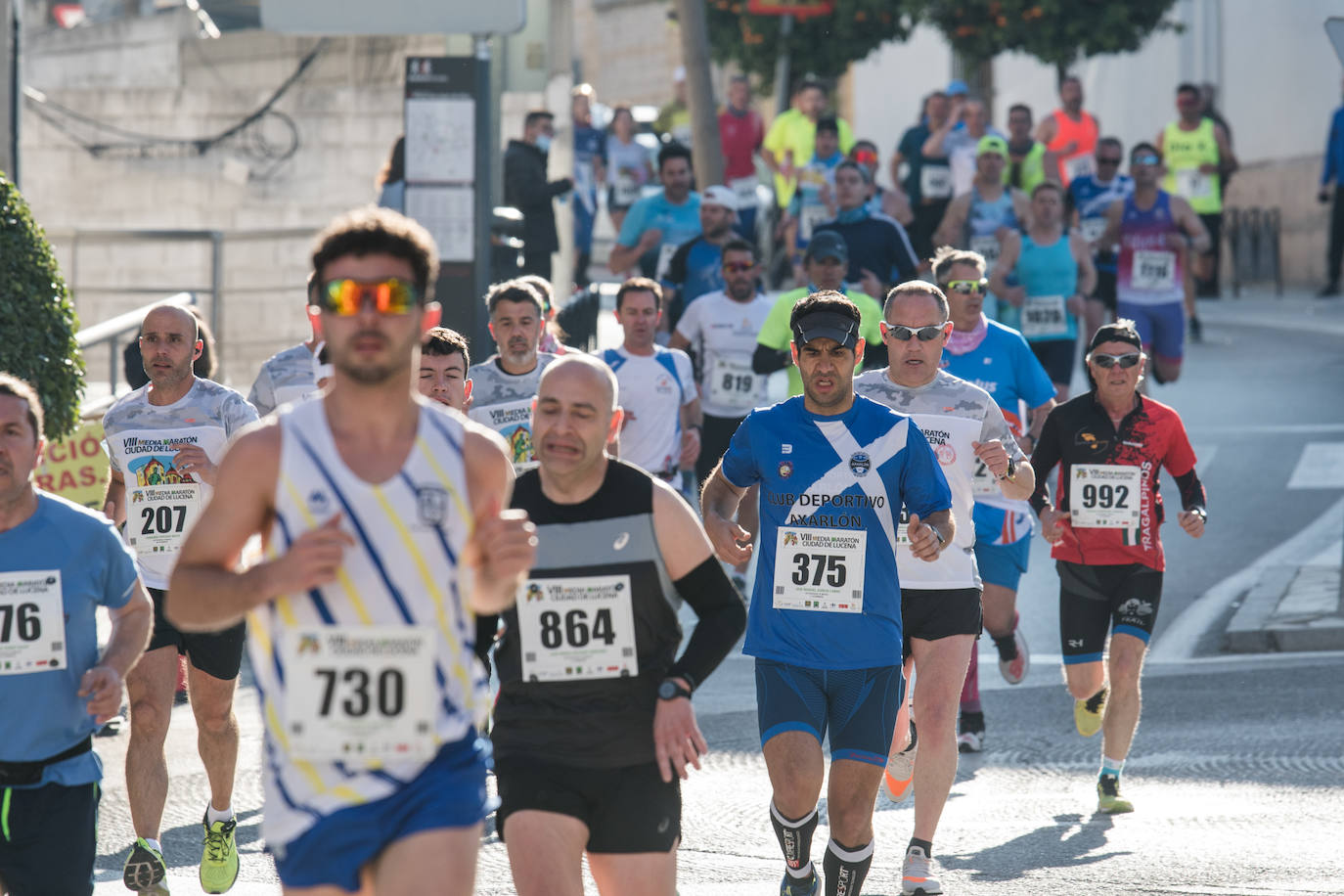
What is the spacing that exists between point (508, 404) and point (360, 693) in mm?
5328

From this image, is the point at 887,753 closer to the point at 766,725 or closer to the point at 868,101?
the point at 766,725

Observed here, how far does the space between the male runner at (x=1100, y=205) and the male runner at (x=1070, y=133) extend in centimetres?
176

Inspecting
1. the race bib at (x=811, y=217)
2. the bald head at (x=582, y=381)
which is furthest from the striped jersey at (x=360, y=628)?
the race bib at (x=811, y=217)

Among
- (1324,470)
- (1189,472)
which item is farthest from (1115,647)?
(1324,470)

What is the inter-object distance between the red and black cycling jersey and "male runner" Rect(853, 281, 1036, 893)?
1.17 metres

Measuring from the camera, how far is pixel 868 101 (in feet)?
163

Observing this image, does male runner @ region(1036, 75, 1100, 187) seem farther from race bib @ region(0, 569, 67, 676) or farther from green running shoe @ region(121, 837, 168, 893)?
race bib @ region(0, 569, 67, 676)

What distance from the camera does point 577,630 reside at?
553 centimetres

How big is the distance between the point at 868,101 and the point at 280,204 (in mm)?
28476

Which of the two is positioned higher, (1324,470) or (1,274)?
(1,274)

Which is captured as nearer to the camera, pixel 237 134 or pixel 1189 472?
pixel 1189 472

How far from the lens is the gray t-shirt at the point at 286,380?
29.8ft

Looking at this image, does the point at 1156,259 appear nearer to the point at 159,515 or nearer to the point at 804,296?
the point at 804,296

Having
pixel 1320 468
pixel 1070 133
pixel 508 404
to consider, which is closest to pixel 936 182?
pixel 1070 133
